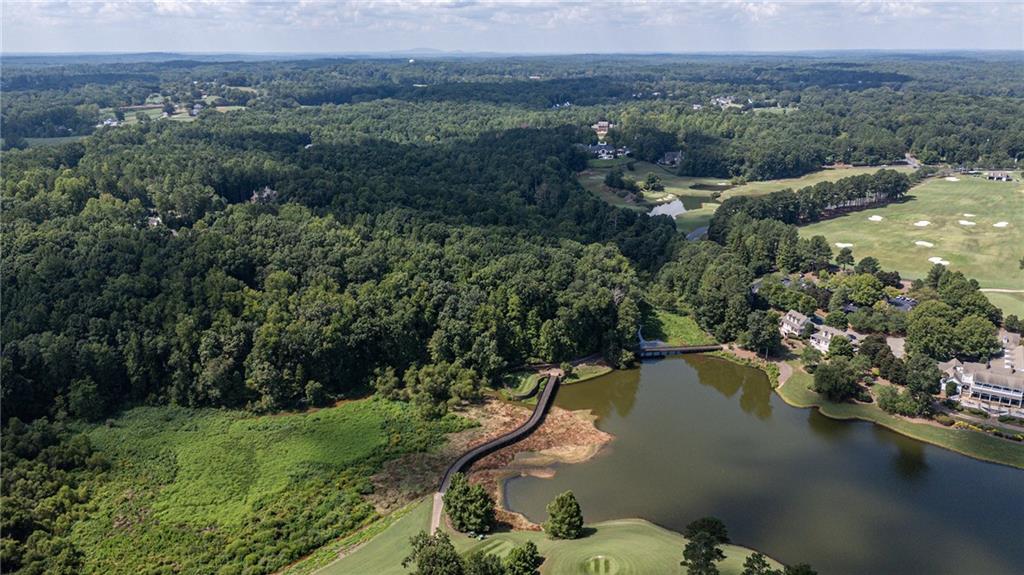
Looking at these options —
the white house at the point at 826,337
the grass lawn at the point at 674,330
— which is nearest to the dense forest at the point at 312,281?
the grass lawn at the point at 674,330

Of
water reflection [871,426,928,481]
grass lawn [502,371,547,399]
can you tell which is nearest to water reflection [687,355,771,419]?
water reflection [871,426,928,481]

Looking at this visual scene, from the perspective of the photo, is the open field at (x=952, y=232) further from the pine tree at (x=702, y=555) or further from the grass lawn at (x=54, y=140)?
the grass lawn at (x=54, y=140)

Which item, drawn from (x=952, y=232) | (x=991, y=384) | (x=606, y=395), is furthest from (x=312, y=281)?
(x=952, y=232)

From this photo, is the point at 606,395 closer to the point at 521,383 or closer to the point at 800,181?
the point at 521,383

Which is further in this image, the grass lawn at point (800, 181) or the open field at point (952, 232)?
the grass lawn at point (800, 181)

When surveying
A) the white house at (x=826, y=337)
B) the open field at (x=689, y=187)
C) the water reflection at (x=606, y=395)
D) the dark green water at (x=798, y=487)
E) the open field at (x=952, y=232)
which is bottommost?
the dark green water at (x=798, y=487)

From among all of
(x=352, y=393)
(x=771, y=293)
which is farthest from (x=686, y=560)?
(x=771, y=293)
